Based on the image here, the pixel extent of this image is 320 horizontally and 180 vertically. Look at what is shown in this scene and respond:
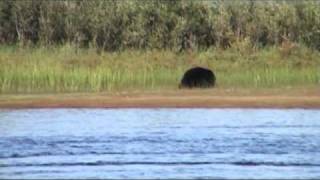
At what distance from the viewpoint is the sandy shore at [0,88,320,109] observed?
2248 cm

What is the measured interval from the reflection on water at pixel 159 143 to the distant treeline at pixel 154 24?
9.17 meters

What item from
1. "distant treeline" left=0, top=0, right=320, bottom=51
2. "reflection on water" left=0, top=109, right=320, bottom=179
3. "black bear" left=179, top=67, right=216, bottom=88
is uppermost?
→ "distant treeline" left=0, top=0, right=320, bottom=51

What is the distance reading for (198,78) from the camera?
2491cm

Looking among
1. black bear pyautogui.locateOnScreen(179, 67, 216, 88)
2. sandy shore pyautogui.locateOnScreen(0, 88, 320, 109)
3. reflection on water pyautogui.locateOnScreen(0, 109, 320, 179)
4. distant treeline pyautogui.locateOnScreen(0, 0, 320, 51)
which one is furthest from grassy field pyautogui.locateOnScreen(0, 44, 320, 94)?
reflection on water pyautogui.locateOnScreen(0, 109, 320, 179)

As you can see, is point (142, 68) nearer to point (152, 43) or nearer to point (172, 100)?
point (152, 43)

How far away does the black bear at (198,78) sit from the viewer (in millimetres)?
24781

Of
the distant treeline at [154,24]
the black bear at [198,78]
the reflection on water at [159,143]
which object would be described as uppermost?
the distant treeline at [154,24]

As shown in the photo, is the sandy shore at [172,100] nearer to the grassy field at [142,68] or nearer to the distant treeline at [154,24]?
the grassy field at [142,68]

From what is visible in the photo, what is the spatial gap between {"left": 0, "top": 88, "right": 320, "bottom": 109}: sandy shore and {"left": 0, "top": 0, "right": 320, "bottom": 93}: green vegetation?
115 centimetres

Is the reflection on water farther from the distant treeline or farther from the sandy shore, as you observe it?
the distant treeline

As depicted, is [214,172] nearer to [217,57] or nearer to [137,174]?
[137,174]

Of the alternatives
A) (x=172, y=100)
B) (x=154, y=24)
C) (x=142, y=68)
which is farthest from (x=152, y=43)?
(x=172, y=100)

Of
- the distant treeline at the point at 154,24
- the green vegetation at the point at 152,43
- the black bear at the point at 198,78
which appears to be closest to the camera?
the black bear at the point at 198,78

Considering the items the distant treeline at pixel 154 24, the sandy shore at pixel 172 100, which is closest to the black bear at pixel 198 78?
the sandy shore at pixel 172 100
